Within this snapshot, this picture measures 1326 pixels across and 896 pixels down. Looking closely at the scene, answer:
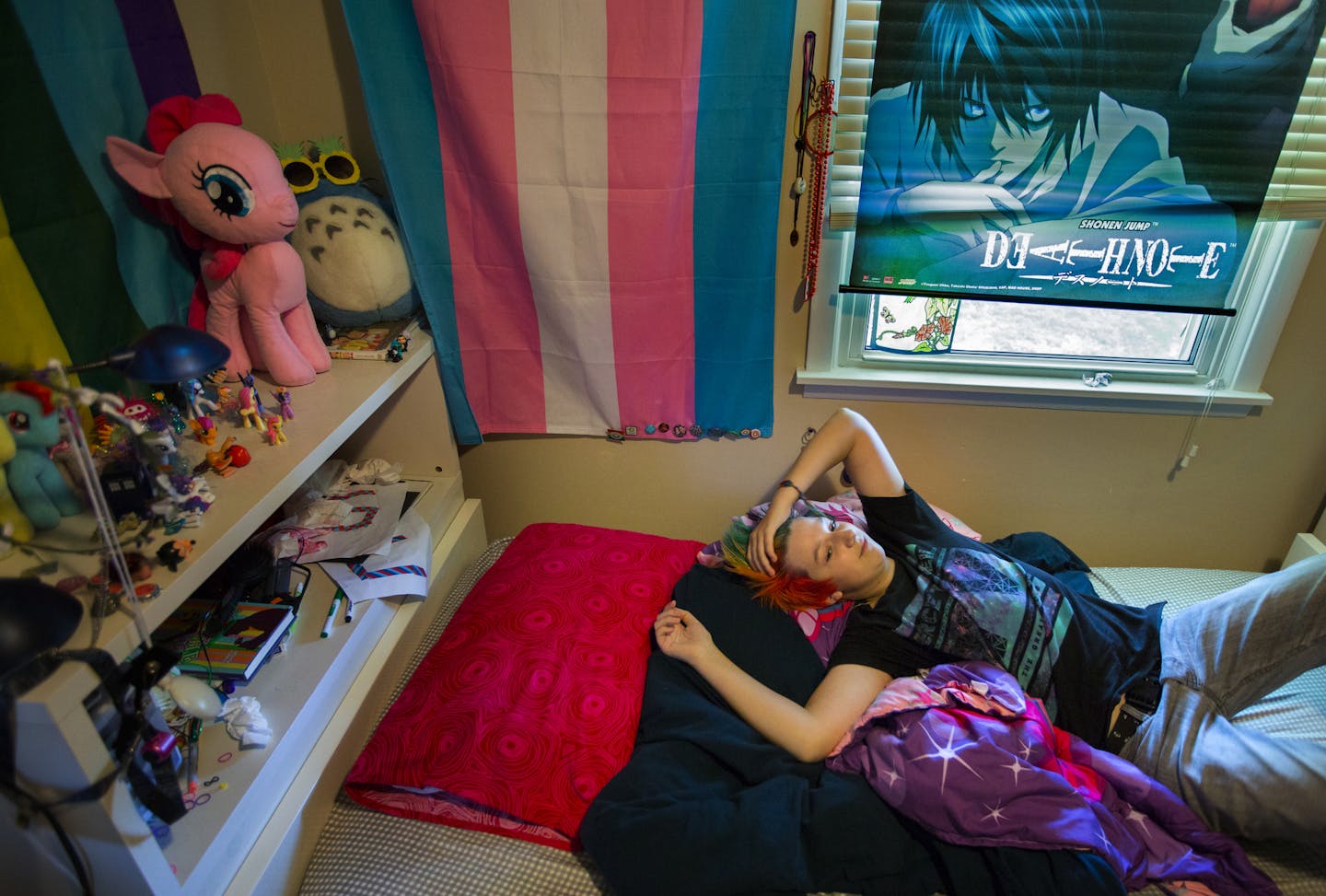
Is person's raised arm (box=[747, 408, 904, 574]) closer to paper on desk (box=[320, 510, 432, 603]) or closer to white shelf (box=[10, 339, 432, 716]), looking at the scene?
paper on desk (box=[320, 510, 432, 603])

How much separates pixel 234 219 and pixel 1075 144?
4.62 ft

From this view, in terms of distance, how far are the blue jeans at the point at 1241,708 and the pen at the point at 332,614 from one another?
1.29m

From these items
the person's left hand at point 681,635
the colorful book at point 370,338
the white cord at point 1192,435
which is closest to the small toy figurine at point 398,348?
the colorful book at point 370,338

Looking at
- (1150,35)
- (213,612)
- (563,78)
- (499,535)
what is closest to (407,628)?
(213,612)

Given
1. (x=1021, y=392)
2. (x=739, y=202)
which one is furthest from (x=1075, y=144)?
(x=739, y=202)

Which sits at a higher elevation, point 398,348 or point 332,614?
point 398,348

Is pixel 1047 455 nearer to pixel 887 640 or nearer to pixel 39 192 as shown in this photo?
pixel 887 640

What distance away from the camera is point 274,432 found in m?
1.05

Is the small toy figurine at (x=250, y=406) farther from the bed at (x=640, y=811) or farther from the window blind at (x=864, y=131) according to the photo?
the window blind at (x=864, y=131)

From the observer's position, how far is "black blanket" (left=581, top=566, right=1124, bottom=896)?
96 centimetres

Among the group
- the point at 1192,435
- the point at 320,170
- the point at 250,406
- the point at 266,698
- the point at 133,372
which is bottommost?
the point at 266,698

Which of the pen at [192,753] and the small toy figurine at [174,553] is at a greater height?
the small toy figurine at [174,553]

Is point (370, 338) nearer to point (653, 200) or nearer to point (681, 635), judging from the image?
point (653, 200)

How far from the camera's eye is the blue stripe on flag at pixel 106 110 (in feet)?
3.24
